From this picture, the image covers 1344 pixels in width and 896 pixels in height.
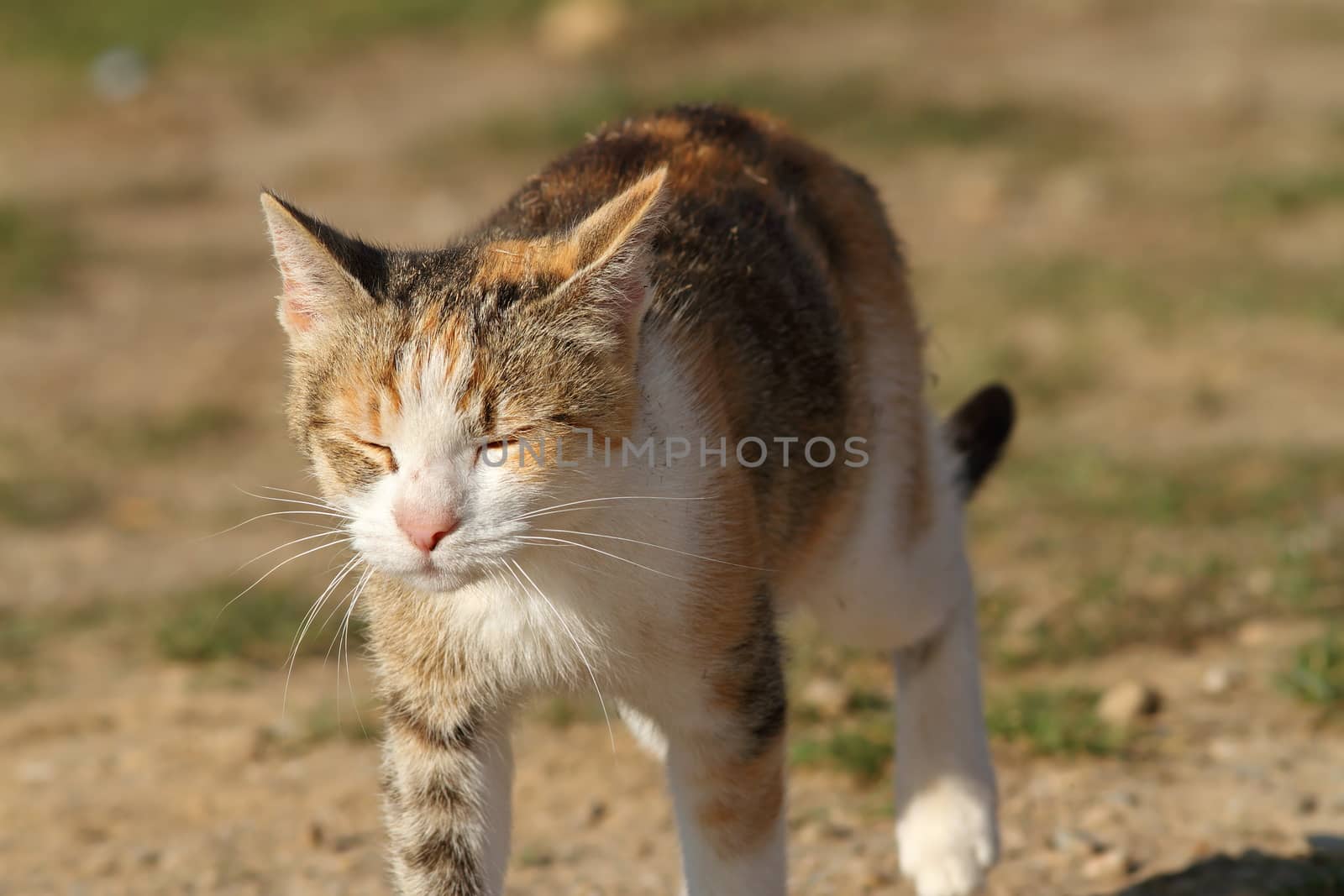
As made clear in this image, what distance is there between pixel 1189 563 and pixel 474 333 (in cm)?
357

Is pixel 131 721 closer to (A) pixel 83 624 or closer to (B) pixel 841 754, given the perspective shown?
(A) pixel 83 624

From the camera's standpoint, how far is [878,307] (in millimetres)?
3992

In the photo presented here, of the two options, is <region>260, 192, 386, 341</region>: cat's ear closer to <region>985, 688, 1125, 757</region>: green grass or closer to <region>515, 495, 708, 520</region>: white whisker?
<region>515, 495, 708, 520</region>: white whisker

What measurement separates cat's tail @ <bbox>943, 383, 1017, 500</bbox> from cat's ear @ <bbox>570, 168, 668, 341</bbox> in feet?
5.60

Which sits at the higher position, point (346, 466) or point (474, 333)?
point (474, 333)

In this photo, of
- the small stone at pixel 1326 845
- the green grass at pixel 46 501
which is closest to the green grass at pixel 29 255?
the green grass at pixel 46 501

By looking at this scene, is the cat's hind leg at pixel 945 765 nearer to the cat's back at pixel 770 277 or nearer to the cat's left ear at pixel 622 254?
the cat's back at pixel 770 277

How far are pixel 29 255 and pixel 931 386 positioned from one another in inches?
259

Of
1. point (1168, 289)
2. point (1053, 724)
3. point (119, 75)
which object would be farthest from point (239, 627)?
point (119, 75)

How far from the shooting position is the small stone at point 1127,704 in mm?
4582

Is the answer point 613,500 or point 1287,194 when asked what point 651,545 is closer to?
point 613,500

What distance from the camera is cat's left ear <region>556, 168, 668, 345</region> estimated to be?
2.80m

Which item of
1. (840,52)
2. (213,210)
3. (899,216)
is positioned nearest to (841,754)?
(899,216)

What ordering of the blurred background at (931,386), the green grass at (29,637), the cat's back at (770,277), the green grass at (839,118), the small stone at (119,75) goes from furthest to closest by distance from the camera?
1. the small stone at (119,75)
2. the green grass at (839,118)
3. the green grass at (29,637)
4. the blurred background at (931,386)
5. the cat's back at (770,277)
